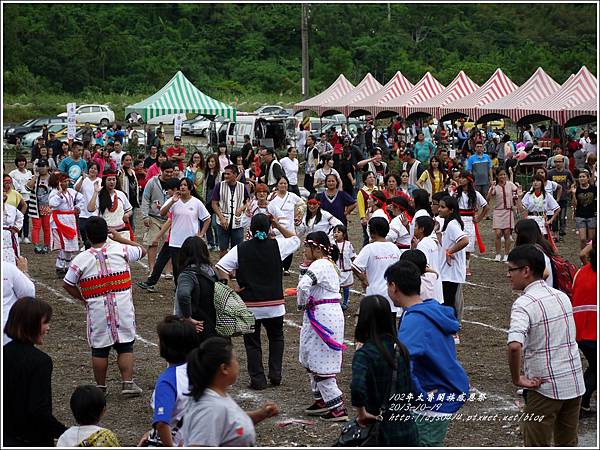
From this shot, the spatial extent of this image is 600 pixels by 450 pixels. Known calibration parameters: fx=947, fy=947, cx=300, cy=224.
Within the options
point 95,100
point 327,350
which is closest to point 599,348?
point 327,350

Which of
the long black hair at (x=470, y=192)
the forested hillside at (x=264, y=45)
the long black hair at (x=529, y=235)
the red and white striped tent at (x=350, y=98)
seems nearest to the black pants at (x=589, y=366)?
the long black hair at (x=529, y=235)

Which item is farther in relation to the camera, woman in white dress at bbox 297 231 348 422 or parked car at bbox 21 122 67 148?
parked car at bbox 21 122 67 148

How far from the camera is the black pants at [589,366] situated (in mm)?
7414

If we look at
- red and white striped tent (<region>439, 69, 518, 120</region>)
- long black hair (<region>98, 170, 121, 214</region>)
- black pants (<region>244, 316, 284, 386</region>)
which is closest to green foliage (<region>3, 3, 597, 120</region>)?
red and white striped tent (<region>439, 69, 518, 120</region>)

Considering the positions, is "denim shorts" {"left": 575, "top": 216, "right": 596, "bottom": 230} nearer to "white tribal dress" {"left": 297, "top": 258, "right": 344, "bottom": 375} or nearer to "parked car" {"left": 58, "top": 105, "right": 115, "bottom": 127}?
"white tribal dress" {"left": 297, "top": 258, "right": 344, "bottom": 375}

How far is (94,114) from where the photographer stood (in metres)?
50.5

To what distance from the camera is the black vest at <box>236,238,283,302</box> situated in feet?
27.7

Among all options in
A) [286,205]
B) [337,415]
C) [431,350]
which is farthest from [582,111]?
[431,350]

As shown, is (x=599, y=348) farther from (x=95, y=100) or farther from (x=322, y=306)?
(x=95, y=100)

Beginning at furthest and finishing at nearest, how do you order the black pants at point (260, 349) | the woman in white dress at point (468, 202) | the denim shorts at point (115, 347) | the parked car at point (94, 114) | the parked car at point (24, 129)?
the parked car at point (94, 114)
the parked car at point (24, 129)
the woman in white dress at point (468, 202)
the black pants at point (260, 349)
the denim shorts at point (115, 347)

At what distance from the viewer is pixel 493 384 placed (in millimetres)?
8969

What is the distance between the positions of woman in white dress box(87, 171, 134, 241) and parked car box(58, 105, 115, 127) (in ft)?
123

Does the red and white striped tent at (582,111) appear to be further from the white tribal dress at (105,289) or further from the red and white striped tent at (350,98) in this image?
the white tribal dress at (105,289)

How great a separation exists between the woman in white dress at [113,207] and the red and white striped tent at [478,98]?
17.8 m
